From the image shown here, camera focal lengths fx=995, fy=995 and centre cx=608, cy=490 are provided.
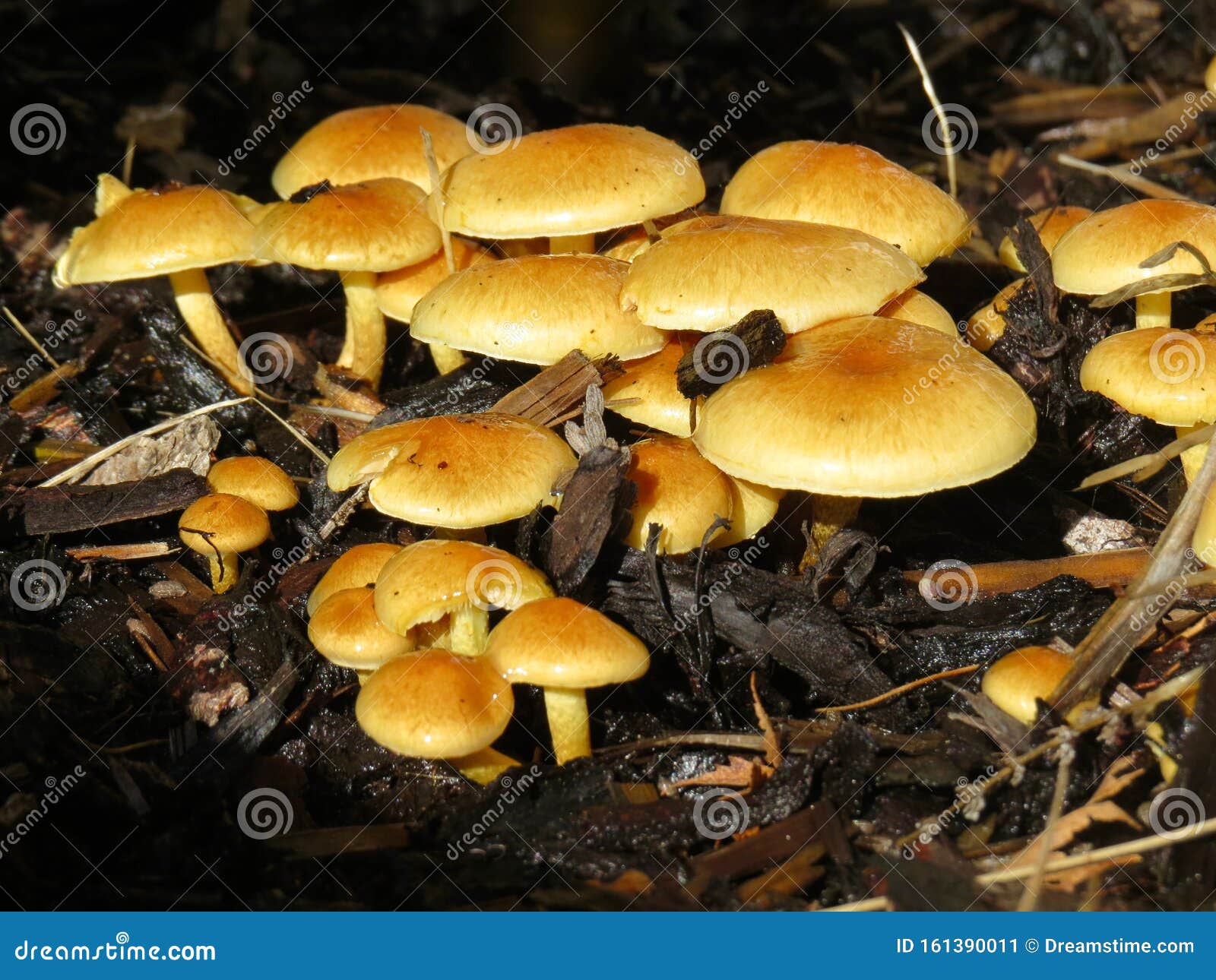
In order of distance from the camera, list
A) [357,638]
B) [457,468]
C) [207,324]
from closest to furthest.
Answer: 1. [357,638]
2. [457,468]
3. [207,324]

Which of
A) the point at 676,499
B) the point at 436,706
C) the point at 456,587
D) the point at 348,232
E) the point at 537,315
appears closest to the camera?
the point at 436,706

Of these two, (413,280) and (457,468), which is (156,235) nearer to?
(413,280)

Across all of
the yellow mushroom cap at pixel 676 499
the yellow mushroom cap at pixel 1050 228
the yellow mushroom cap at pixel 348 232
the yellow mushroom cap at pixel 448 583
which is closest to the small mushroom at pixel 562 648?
the yellow mushroom cap at pixel 448 583

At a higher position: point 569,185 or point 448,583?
point 569,185

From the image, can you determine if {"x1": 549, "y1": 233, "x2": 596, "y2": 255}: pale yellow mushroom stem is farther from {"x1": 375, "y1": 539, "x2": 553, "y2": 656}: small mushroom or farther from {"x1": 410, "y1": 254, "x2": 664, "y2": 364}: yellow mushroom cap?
{"x1": 375, "y1": 539, "x2": 553, "y2": 656}: small mushroom

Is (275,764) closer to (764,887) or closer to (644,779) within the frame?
(644,779)

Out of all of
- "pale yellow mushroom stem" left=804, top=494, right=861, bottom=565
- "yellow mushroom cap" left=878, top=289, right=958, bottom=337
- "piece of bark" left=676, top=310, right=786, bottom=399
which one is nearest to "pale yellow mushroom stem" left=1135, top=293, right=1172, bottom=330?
"yellow mushroom cap" left=878, top=289, right=958, bottom=337

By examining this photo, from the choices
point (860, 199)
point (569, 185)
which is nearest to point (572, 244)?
point (569, 185)

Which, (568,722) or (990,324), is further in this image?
(990,324)
